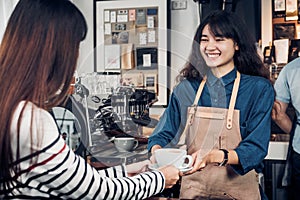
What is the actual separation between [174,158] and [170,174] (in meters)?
0.10

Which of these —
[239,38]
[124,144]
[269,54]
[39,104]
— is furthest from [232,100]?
[269,54]

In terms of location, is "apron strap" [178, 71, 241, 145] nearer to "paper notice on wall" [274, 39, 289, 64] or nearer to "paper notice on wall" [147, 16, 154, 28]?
"paper notice on wall" [274, 39, 289, 64]

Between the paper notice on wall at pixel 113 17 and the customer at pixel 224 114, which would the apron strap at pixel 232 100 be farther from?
the paper notice on wall at pixel 113 17

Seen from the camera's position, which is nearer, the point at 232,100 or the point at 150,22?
the point at 232,100

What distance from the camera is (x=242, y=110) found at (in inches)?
66.5

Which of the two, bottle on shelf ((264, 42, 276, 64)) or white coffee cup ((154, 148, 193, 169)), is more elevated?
bottle on shelf ((264, 42, 276, 64))

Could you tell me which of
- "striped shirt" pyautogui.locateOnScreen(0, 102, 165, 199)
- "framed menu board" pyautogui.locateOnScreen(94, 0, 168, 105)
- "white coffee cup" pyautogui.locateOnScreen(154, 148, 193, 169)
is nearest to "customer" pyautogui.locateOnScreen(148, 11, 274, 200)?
"white coffee cup" pyautogui.locateOnScreen(154, 148, 193, 169)

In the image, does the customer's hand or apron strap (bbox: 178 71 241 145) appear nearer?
the customer's hand

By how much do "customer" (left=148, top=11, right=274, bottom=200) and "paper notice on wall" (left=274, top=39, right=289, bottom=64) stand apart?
1267 mm

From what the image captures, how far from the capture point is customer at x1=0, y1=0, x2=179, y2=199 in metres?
0.96

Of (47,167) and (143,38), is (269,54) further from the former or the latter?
(47,167)

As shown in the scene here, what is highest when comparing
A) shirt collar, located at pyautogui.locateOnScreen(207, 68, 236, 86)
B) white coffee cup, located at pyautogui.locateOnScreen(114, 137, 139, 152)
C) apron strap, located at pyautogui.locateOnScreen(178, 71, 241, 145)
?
shirt collar, located at pyautogui.locateOnScreen(207, 68, 236, 86)

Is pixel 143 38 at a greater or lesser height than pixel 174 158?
greater

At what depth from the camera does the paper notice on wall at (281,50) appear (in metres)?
3.00
